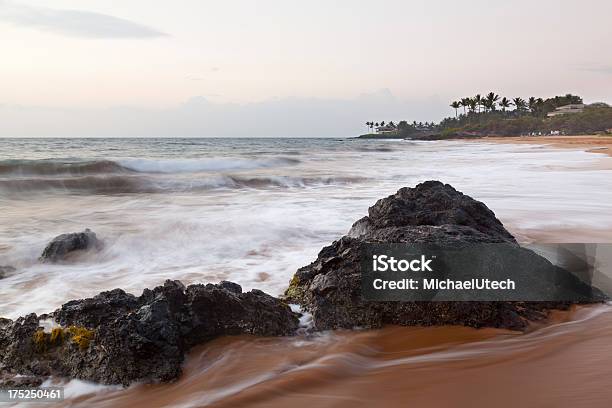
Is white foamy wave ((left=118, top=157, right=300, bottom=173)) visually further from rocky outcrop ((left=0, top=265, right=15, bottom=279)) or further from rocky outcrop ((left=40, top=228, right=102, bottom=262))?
rocky outcrop ((left=0, top=265, right=15, bottom=279))

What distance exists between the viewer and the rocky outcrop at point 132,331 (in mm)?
2639

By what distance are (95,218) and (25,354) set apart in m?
6.89

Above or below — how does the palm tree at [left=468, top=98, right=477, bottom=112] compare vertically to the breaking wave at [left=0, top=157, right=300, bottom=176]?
above

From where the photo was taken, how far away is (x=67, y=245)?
578 cm

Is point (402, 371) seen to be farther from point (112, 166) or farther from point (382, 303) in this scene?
point (112, 166)

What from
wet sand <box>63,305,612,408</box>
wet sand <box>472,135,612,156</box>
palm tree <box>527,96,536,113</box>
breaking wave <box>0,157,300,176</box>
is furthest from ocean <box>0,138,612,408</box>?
palm tree <box>527,96,536,113</box>

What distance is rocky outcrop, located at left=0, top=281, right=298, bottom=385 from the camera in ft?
8.66

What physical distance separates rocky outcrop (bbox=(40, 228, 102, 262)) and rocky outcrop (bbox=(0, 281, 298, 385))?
2.46m

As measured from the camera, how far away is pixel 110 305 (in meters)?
3.25

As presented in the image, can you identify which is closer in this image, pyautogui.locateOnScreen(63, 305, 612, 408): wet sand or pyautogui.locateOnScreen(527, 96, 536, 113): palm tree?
pyautogui.locateOnScreen(63, 305, 612, 408): wet sand

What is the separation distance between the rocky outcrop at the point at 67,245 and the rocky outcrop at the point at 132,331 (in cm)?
246

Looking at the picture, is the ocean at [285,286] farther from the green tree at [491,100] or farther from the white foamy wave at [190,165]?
the green tree at [491,100]

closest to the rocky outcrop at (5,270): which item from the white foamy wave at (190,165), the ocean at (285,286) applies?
the ocean at (285,286)

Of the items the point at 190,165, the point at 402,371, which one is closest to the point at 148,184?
the point at 190,165
